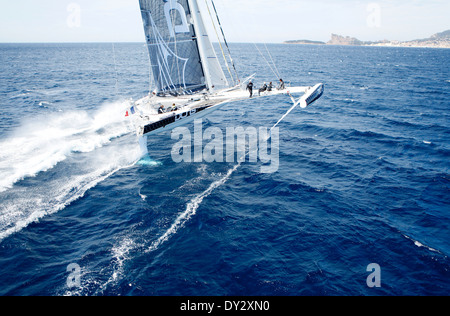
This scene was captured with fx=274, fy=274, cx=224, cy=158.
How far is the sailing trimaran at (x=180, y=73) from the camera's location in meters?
25.9

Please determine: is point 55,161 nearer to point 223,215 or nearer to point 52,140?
point 52,140

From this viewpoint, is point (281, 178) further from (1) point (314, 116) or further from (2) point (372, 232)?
(1) point (314, 116)


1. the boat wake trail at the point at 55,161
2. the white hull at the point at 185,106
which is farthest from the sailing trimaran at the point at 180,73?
the boat wake trail at the point at 55,161

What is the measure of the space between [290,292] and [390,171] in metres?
17.0

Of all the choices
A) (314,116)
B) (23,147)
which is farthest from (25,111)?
(314,116)

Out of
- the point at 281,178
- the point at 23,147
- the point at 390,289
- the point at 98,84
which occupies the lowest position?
the point at 390,289

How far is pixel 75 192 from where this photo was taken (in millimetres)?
20781

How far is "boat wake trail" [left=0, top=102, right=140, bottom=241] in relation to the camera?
18609 millimetres

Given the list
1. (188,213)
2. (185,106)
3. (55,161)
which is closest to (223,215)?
(188,213)

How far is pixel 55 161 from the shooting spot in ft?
80.6

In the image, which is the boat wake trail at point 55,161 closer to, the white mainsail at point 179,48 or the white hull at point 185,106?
the white hull at point 185,106

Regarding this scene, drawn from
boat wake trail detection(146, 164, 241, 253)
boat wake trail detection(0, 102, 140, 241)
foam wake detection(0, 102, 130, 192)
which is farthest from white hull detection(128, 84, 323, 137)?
boat wake trail detection(146, 164, 241, 253)

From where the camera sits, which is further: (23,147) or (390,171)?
(23,147)

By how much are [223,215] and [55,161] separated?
16.5 metres
